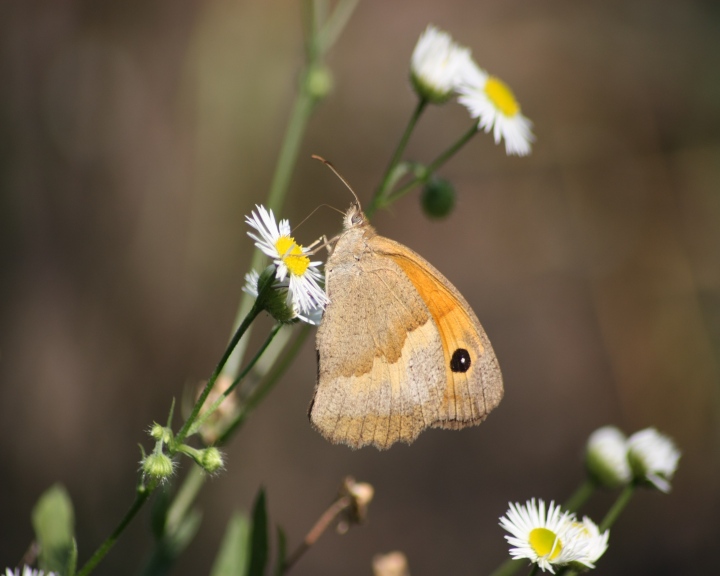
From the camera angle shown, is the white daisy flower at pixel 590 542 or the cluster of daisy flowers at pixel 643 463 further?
the cluster of daisy flowers at pixel 643 463

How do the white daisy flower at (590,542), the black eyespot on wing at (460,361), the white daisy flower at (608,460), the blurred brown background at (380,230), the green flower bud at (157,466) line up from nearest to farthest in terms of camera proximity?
the green flower bud at (157,466), the white daisy flower at (590,542), the black eyespot on wing at (460,361), the white daisy flower at (608,460), the blurred brown background at (380,230)

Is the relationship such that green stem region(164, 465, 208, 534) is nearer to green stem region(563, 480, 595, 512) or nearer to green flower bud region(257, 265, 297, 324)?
green flower bud region(257, 265, 297, 324)

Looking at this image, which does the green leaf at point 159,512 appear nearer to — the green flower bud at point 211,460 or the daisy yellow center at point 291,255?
the green flower bud at point 211,460

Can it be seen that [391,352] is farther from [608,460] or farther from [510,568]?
[608,460]

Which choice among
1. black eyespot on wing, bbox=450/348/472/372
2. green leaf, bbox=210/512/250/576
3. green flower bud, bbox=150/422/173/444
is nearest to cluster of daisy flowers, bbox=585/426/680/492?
black eyespot on wing, bbox=450/348/472/372

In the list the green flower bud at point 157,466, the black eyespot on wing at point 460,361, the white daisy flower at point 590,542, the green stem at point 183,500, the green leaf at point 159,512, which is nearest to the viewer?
the green flower bud at point 157,466

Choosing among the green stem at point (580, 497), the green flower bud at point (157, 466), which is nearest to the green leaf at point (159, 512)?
the green flower bud at point (157, 466)

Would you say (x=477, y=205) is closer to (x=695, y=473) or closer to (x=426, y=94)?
(x=695, y=473)
